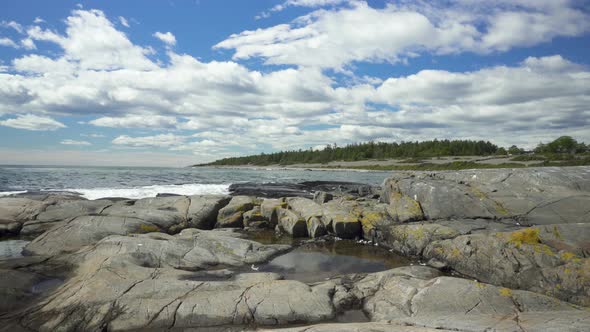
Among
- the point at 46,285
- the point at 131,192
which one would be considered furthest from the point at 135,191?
the point at 46,285

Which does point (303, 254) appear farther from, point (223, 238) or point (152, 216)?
point (152, 216)

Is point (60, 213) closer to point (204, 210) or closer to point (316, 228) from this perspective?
point (204, 210)

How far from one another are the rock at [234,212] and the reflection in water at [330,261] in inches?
225

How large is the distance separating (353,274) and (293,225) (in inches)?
283

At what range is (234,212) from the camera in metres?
19.3

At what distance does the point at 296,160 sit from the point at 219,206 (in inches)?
5977

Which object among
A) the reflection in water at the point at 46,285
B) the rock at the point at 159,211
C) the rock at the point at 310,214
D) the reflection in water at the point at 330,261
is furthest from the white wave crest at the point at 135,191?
the reflection in water at the point at 330,261

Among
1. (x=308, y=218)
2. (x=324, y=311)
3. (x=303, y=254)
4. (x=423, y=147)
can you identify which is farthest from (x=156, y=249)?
(x=423, y=147)

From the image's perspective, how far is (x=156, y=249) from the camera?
429 inches

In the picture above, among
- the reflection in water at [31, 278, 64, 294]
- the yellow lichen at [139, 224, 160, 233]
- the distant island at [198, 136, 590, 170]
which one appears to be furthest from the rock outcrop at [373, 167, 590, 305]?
the distant island at [198, 136, 590, 170]

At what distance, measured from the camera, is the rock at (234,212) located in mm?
18766

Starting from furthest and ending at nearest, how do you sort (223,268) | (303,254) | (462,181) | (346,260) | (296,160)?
1. (296,160)
2. (462,181)
3. (303,254)
4. (346,260)
5. (223,268)

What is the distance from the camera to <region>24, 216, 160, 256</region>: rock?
12.7 metres

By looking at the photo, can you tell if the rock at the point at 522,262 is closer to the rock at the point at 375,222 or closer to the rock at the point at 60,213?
the rock at the point at 375,222
